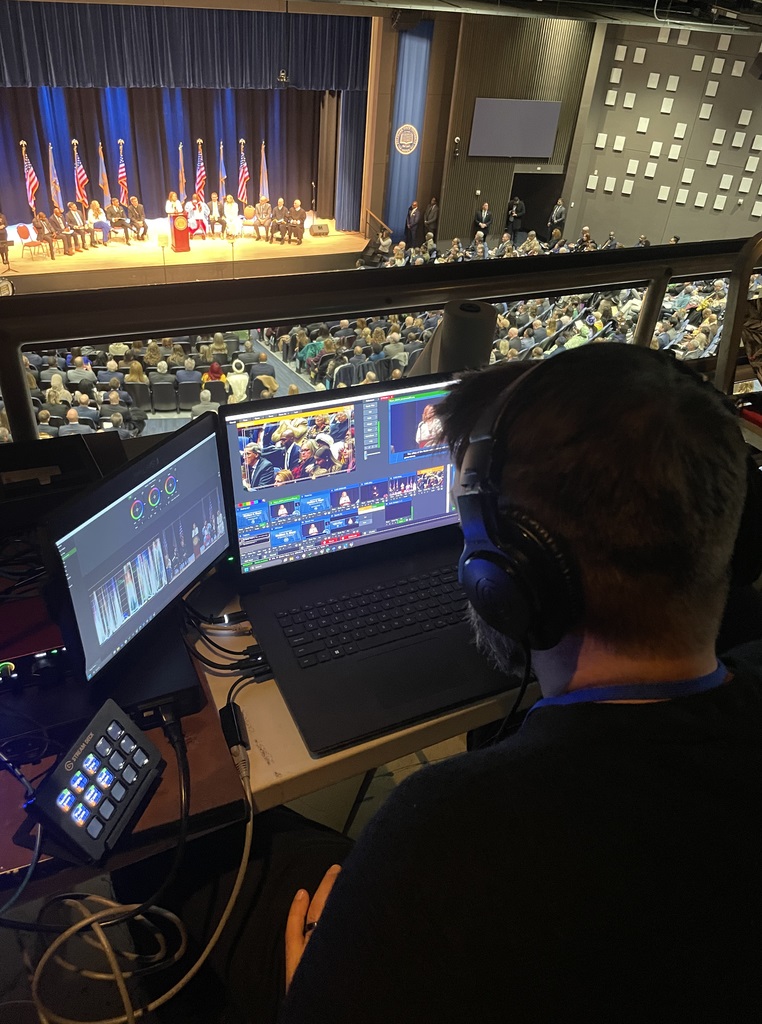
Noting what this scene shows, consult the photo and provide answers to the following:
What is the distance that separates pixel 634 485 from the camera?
0.58 meters

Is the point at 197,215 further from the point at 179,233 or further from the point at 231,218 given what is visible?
the point at 179,233

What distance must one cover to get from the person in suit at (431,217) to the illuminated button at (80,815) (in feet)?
36.4

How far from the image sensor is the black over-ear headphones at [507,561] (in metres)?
0.64

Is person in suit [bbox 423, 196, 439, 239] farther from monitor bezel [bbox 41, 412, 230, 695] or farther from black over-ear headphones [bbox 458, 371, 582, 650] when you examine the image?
black over-ear headphones [bbox 458, 371, 582, 650]

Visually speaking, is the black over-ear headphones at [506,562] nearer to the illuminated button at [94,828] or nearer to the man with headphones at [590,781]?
the man with headphones at [590,781]

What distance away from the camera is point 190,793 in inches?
34.4

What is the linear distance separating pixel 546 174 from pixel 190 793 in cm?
1244

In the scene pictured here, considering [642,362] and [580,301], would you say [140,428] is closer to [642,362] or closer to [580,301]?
[580,301]

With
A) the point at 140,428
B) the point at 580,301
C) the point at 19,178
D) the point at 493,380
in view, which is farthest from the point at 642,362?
the point at 19,178

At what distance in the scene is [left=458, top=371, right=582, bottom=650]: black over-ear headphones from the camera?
637mm

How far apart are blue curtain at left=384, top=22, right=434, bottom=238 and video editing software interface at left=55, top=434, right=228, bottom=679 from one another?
10.8 metres

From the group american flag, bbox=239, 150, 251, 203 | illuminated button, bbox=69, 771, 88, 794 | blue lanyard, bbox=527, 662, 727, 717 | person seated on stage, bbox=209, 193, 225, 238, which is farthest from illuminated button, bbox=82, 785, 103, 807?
american flag, bbox=239, 150, 251, 203

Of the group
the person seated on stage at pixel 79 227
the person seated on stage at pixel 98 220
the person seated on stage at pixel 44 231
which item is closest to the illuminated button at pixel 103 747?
the person seated on stage at pixel 44 231

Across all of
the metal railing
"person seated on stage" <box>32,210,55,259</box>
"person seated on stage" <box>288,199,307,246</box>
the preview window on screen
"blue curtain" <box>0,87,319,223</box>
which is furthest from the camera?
"person seated on stage" <box>288,199,307,246</box>
